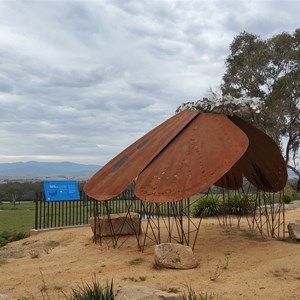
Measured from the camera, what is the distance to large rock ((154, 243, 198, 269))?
25.5ft

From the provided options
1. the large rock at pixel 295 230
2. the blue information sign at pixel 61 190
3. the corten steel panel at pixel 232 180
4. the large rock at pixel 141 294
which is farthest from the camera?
the blue information sign at pixel 61 190

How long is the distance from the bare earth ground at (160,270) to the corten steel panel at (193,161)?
1.47 metres

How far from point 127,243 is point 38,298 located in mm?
4458

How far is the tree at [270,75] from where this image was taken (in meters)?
33.9

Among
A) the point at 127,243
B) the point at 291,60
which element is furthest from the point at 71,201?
the point at 291,60

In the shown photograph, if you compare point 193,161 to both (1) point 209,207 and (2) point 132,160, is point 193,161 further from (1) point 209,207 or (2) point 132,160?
(1) point 209,207

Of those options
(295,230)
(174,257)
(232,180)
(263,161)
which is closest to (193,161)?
(174,257)

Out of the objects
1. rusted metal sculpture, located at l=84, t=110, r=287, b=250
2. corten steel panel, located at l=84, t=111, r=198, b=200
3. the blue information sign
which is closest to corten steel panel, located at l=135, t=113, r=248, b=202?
rusted metal sculpture, located at l=84, t=110, r=287, b=250

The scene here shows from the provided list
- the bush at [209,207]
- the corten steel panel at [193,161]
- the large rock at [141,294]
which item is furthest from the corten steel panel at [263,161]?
the large rock at [141,294]

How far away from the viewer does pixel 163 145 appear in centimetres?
944

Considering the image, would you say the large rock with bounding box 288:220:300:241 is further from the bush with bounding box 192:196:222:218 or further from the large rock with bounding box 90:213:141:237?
the bush with bounding box 192:196:222:218

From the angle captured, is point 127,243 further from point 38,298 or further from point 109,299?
point 109,299

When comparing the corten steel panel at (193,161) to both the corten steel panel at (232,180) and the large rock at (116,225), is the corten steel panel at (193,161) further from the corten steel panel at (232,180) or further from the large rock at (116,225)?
the corten steel panel at (232,180)

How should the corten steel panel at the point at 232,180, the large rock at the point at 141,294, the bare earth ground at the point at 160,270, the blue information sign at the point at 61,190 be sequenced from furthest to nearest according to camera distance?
the blue information sign at the point at 61,190 → the corten steel panel at the point at 232,180 → the bare earth ground at the point at 160,270 → the large rock at the point at 141,294
